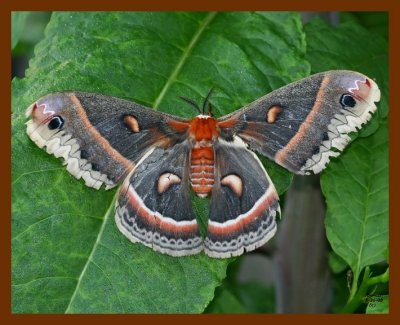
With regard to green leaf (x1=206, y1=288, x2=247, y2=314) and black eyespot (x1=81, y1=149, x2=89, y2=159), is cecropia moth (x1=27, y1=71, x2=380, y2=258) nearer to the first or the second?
black eyespot (x1=81, y1=149, x2=89, y2=159)

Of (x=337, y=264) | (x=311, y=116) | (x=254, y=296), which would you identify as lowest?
(x=254, y=296)

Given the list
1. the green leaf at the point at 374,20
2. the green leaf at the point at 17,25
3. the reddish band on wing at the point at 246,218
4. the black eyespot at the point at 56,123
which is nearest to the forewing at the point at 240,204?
the reddish band on wing at the point at 246,218

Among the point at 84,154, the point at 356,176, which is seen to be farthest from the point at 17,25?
the point at 356,176

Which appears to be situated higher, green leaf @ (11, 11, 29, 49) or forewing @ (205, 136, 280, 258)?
green leaf @ (11, 11, 29, 49)

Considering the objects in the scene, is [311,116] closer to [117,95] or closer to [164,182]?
[164,182]

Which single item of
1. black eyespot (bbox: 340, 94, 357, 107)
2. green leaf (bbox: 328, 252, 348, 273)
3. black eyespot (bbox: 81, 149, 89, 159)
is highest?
black eyespot (bbox: 340, 94, 357, 107)

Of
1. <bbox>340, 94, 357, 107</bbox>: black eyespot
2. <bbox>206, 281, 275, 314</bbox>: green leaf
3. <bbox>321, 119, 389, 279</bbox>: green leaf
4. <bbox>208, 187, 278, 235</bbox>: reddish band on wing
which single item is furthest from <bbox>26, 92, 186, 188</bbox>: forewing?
<bbox>206, 281, 275, 314</bbox>: green leaf
